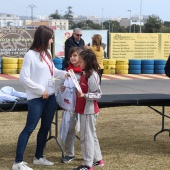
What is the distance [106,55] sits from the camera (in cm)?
2344

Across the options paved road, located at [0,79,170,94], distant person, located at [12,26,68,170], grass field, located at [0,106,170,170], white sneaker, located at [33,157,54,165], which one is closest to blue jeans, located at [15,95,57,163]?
distant person, located at [12,26,68,170]

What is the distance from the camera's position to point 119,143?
7.50 metres

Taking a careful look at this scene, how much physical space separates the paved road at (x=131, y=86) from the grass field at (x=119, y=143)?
524 centimetres

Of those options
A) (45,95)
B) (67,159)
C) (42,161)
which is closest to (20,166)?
(42,161)

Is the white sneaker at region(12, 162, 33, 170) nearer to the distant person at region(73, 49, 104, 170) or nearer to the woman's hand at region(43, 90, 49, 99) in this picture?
the distant person at region(73, 49, 104, 170)

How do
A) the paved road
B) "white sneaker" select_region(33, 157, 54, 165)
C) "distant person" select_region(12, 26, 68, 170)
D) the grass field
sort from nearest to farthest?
"distant person" select_region(12, 26, 68, 170) < "white sneaker" select_region(33, 157, 54, 165) < the grass field < the paved road

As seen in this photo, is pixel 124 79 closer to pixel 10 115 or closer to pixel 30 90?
pixel 10 115

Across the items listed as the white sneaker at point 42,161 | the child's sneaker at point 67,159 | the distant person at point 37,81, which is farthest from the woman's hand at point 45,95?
the child's sneaker at point 67,159

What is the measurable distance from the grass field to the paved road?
17.2 ft

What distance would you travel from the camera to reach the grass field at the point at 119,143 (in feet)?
20.7

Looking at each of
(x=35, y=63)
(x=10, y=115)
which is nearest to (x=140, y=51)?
(x=10, y=115)

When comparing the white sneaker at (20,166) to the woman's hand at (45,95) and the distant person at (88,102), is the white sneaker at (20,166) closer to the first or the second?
the distant person at (88,102)

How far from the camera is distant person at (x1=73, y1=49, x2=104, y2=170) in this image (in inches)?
225

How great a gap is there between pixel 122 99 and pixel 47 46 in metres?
1.57
